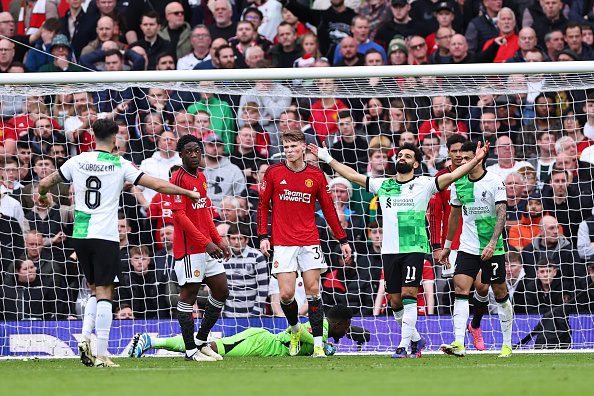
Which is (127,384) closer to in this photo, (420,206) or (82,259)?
(82,259)

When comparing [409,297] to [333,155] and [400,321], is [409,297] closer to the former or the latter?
[400,321]

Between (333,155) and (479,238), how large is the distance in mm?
3450

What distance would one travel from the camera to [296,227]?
12.3 metres

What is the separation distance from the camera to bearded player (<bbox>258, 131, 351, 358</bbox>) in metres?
12.2

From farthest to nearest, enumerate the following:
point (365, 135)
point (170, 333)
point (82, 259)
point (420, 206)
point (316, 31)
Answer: point (316, 31) < point (365, 135) < point (170, 333) < point (420, 206) < point (82, 259)

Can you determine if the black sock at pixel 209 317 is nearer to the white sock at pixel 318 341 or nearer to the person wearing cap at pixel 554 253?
the white sock at pixel 318 341

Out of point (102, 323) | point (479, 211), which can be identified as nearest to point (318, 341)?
point (479, 211)

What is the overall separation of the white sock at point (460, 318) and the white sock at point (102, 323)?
12.3 ft

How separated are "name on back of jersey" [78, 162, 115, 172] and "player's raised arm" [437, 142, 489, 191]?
3.51m

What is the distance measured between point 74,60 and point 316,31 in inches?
155

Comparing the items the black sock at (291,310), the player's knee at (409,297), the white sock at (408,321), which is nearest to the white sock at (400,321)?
the white sock at (408,321)

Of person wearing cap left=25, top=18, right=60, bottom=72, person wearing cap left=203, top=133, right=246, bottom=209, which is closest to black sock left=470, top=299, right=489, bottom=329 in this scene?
person wearing cap left=203, top=133, right=246, bottom=209

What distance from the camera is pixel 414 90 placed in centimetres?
1409

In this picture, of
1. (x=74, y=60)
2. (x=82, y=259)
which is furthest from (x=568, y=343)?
(x=74, y=60)
